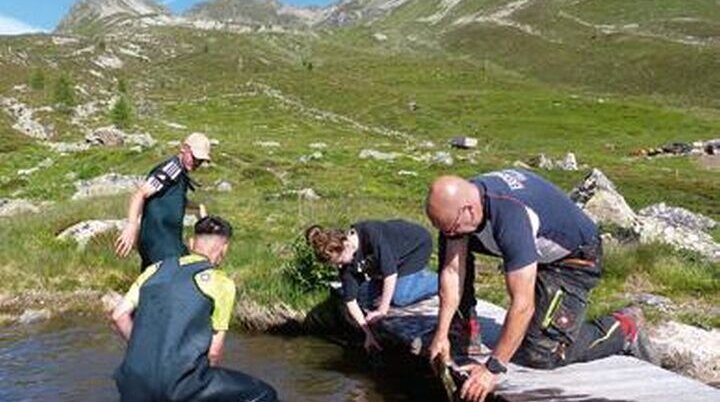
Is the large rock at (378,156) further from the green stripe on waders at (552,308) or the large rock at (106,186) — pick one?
the green stripe on waders at (552,308)

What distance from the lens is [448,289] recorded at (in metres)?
8.92

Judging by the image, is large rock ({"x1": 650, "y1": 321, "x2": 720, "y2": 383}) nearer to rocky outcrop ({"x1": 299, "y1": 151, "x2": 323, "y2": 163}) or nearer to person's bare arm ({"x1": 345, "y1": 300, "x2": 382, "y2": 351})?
person's bare arm ({"x1": 345, "y1": 300, "x2": 382, "y2": 351})

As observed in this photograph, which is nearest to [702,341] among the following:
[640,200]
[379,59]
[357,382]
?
[357,382]

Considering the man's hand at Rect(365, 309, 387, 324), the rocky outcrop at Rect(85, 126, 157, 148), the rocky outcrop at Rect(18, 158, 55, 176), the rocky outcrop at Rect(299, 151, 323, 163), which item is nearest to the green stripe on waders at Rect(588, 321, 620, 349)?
the man's hand at Rect(365, 309, 387, 324)

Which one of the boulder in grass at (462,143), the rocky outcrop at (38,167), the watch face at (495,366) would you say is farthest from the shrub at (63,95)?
Answer: the watch face at (495,366)

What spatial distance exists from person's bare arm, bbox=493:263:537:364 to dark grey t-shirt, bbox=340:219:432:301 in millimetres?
3799

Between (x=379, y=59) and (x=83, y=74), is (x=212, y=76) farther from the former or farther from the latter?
(x=379, y=59)

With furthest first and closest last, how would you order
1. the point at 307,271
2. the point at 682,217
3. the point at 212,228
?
the point at 682,217
the point at 307,271
the point at 212,228

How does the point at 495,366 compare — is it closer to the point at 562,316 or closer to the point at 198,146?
the point at 562,316

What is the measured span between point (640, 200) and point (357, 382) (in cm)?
3383

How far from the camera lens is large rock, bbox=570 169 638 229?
26041 millimetres

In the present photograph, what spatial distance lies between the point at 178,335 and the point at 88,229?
1324cm

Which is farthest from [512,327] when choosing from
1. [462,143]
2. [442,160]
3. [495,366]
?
[462,143]

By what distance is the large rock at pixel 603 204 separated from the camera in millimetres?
26041
